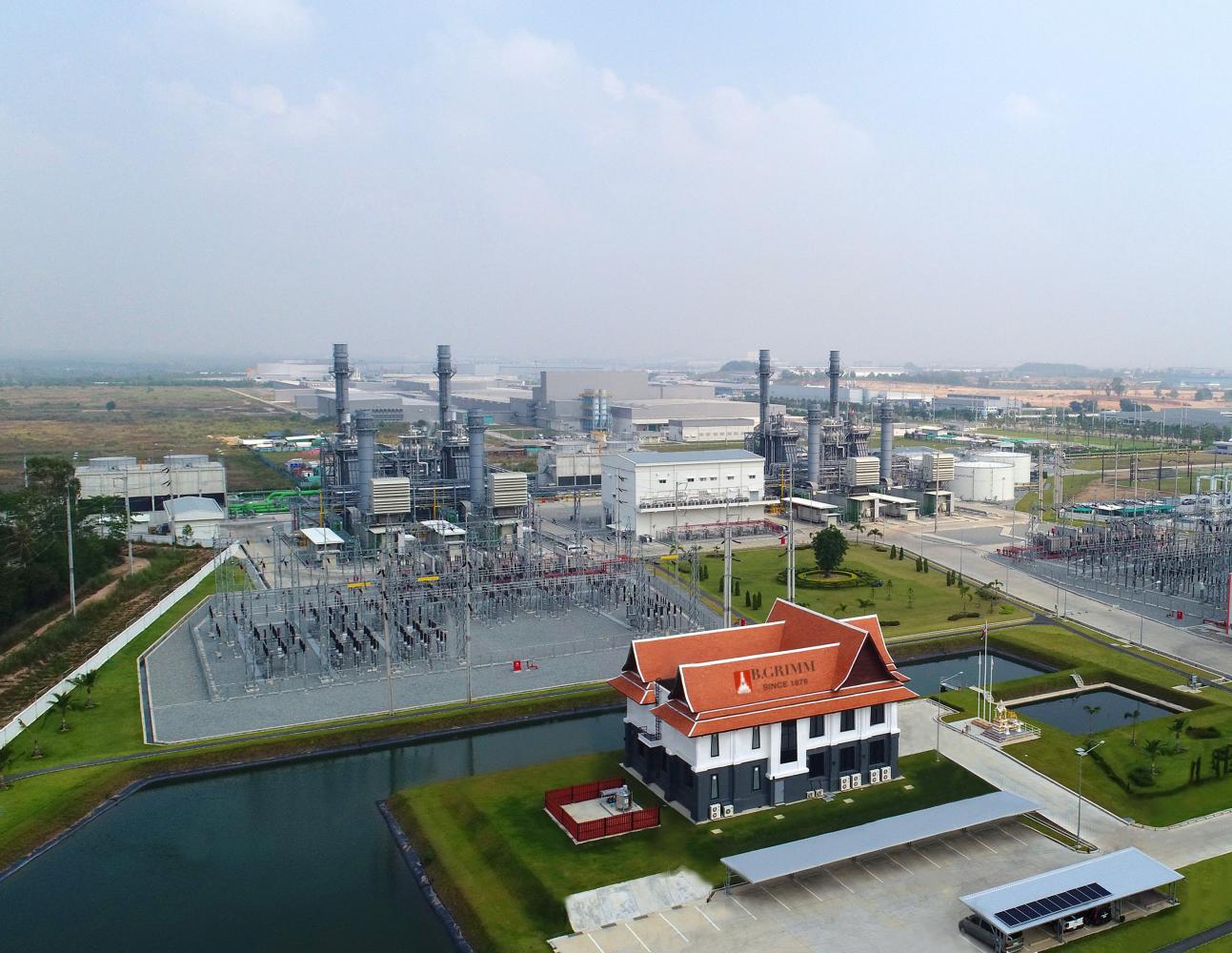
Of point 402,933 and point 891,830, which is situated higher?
point 891,830

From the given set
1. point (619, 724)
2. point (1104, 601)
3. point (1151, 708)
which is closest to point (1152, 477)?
point (1104, 601)

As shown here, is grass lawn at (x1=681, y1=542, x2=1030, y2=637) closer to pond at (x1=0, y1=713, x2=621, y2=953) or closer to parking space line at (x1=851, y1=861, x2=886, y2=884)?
pond at (x1=0, y1=713, x2=621, y2=953)

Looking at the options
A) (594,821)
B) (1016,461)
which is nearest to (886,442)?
(1016,461)

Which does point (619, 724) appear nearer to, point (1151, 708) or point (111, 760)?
point (111, 760)

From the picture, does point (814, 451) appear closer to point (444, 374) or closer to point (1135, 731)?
point (444, 374)

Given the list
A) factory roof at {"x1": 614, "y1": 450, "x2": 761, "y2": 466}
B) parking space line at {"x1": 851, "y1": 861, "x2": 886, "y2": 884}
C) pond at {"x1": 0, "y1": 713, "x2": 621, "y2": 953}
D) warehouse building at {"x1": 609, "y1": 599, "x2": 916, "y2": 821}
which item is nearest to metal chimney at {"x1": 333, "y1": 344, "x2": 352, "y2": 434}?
factory roof at {"x1": 614, "y1": 450, "x2": 761, "y2": 466}

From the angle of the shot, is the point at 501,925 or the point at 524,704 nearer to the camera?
the point at 501,925

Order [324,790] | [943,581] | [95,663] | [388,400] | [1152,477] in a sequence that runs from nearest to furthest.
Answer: [324,790]
[95,663]
[943,581]
[1152,477]
[388,400]
